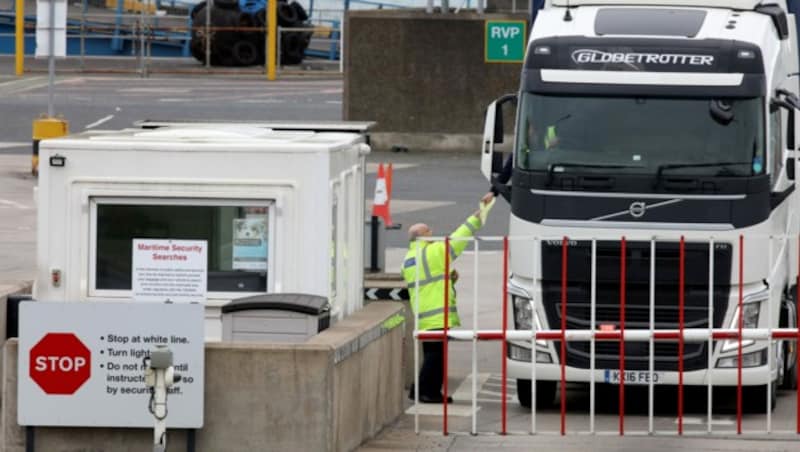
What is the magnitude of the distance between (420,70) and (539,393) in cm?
2275

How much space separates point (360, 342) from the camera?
13117 mm

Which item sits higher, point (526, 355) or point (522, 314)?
point (522, 314)

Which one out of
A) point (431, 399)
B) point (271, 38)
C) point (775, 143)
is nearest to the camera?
point (775, 143)

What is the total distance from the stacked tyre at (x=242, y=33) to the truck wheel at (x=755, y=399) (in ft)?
142

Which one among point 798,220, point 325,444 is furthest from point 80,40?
point 325,444

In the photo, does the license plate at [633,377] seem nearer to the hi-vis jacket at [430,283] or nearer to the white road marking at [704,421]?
the white road marking at [704,421]

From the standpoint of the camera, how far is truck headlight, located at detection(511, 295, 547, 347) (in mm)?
15141

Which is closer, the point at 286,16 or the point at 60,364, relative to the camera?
the point at 60,364

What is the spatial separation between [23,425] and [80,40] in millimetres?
49222

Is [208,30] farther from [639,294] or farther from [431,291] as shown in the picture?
[639,294]

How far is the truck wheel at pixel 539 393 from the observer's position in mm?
15539

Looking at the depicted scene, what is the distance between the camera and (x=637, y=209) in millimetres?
14961

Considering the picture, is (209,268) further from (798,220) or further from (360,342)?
(798,220)

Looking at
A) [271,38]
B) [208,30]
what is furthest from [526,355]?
[208,30]
